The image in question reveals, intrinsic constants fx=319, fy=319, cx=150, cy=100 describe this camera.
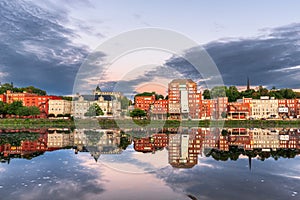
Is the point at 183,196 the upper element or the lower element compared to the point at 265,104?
lower

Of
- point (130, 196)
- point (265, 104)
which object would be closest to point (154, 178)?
point (130, 196)

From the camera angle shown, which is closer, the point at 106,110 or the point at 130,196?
the point at 130,196

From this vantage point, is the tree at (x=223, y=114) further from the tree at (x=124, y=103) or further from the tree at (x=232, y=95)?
the tree at (x=124, y=103)

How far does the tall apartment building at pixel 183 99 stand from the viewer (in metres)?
78.6

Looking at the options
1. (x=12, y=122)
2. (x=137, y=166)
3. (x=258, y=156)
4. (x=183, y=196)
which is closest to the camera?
(x=183, y=196)

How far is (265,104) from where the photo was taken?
88.8 metres

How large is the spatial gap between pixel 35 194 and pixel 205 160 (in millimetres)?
10165

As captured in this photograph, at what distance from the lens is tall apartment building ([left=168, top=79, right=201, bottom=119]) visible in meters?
78.6

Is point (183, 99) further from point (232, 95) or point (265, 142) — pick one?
point (265, 142)

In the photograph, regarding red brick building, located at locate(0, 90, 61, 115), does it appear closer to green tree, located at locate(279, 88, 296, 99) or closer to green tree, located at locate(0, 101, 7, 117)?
green tree, located at locate(0, 101, 7, 117)

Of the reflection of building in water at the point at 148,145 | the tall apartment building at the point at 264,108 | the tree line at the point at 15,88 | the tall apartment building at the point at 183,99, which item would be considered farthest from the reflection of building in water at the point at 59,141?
the tree line at the point at 15,88

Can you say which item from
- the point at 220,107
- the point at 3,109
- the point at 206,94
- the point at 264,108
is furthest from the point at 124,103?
the point at 264,108

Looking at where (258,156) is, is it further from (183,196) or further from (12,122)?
(12,122)

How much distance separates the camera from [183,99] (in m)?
79.5
